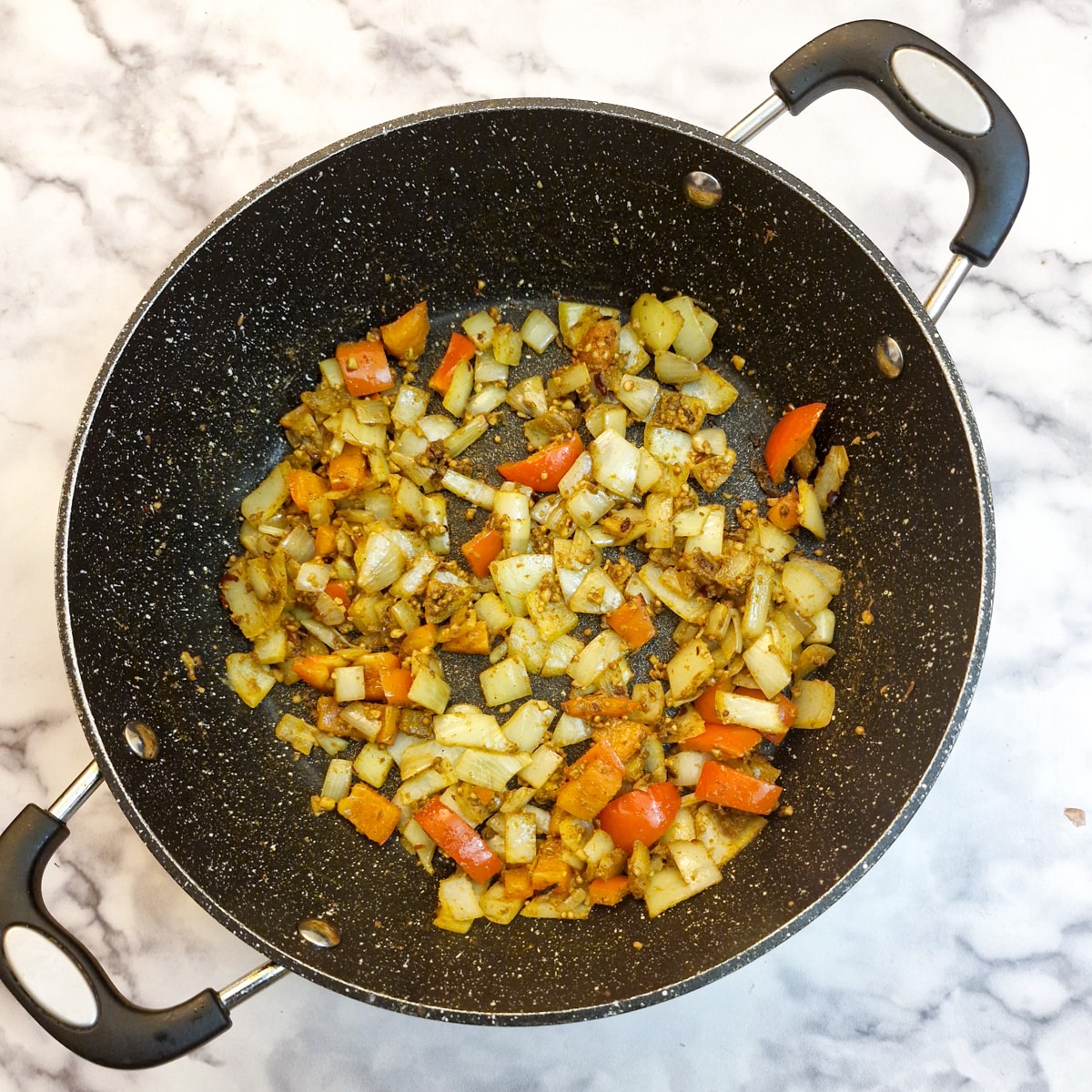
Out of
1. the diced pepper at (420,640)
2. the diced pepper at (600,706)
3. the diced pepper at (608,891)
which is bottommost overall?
the diced pepper at (608,891)

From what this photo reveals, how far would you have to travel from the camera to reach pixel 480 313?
1846 mm

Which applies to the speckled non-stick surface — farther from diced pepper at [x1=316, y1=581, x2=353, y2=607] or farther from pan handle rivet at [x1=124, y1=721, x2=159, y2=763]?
diced pepper at [x1=316, y1=581, x2=353, y2=607]

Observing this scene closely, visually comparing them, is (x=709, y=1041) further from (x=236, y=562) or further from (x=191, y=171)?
(x=191, y=171)

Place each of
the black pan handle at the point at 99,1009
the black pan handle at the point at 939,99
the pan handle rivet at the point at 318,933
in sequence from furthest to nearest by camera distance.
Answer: the pan handle rivet at the point at 318,933
the black pan handle at the point at 939,99
the black pan handle at the point at 99,1009

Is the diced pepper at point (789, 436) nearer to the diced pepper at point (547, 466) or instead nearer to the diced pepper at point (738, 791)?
the diced pepper at point (547, 466)

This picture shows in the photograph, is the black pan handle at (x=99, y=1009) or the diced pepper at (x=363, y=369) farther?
the diced pepper at (x=363, y=369)

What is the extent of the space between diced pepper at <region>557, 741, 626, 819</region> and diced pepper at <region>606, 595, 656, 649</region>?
0.19m

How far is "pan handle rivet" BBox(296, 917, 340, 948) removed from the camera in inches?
60.2

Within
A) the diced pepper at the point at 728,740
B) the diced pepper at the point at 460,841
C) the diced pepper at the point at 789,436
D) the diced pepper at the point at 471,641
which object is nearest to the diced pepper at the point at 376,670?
the diced pepper at the point at 471,641

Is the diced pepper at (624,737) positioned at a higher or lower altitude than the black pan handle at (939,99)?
lower

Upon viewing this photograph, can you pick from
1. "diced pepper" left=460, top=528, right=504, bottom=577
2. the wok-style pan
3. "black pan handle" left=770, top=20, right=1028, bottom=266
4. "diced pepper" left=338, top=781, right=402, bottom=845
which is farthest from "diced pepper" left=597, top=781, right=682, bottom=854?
"black pan handle" left=770, top=20, right=1028, bottom=266

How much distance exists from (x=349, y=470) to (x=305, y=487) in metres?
0.08

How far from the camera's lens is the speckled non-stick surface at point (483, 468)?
4.79 feet

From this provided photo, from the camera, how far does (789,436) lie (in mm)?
1717
